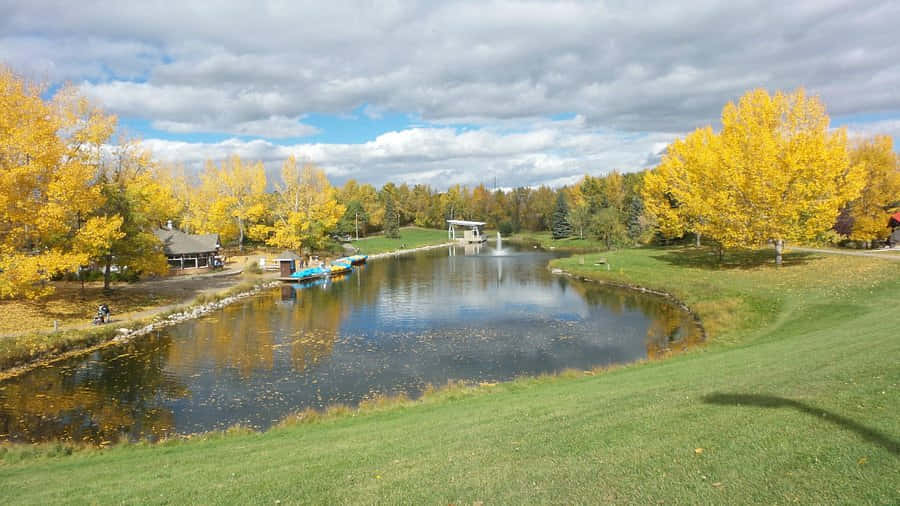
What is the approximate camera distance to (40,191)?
27.9 m

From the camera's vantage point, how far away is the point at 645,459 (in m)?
7.48

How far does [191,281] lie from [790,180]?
47.1m

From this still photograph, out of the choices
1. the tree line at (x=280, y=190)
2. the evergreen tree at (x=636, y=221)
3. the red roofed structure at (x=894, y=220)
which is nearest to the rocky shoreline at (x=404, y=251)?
the tree line at (x=280, y=190)

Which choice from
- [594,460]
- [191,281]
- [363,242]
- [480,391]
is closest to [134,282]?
[191,281]

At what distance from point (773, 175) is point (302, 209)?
178 ft

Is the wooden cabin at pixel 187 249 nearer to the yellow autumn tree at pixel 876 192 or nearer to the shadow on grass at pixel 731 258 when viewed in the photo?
the shadow on grass at pixel 731 258

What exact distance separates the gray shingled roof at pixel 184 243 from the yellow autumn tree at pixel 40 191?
72.2 feet

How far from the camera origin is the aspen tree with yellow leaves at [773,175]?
35062mm

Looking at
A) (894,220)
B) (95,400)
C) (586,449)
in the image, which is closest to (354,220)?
(894,220)

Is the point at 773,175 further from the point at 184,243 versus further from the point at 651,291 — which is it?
the point at 184,243

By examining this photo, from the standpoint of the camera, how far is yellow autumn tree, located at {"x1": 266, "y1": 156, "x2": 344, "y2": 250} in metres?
65.2

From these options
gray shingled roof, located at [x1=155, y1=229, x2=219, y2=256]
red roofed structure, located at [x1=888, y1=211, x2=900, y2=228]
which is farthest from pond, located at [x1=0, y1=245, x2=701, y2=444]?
red roofed structure, located at [x1=888, y1=211, x2=900, y2=228]

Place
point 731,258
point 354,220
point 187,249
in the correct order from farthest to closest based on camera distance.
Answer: point 354,220, point 187,249, point 731,258

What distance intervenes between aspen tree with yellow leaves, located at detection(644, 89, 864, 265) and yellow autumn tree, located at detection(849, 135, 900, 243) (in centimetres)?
1127
